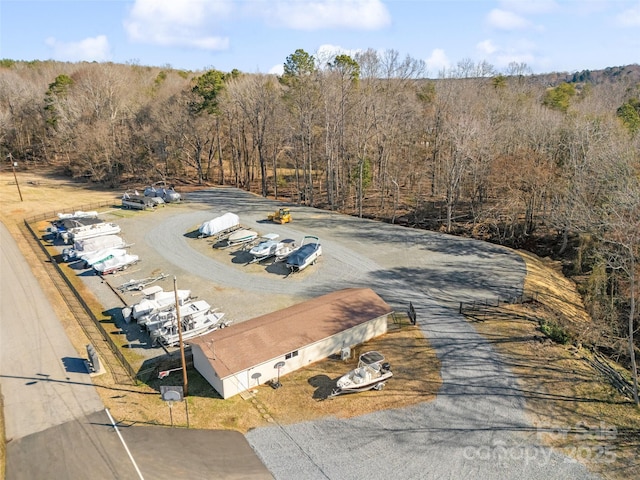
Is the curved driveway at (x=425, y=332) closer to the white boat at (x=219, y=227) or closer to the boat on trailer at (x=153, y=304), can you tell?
the white boat at (x=219, y=227)

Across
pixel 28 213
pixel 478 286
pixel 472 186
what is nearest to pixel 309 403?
pixel 478 286

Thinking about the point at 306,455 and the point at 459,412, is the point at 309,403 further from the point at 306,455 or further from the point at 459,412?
the point at 459,412

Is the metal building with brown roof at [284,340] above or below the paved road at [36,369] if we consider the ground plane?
above

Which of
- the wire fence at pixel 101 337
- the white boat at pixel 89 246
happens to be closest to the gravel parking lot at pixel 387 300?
the wire fence at pixel 101 337

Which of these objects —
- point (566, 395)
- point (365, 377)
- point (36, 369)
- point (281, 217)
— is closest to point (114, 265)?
A: point (36, 369)

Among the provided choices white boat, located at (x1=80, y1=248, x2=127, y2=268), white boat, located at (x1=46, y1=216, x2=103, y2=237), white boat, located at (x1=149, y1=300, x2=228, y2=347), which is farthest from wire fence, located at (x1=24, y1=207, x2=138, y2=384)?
white boat, located at (x1=46, y1=216, x2=103, y2=237)

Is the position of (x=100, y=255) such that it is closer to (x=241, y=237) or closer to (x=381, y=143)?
(x=241, y=237)
